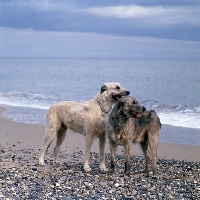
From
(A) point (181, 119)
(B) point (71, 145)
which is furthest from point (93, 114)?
(A) point (181, 119)

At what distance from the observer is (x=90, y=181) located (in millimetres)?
7477

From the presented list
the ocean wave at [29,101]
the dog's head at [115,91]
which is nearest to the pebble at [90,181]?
the dog's head at [115,91]

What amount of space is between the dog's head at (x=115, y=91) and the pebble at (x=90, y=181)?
4.99ft

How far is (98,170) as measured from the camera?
8688 millimetres

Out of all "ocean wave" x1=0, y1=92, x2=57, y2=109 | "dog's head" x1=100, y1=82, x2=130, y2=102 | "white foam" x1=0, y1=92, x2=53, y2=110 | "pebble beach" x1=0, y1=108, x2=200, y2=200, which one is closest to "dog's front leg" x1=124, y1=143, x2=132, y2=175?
"pebble beach" x1=0, y1=108, x2=200, y2=200

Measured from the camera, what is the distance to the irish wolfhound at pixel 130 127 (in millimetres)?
7906

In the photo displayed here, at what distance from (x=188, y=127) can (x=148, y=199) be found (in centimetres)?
793

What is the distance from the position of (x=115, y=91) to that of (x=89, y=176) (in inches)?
69.7

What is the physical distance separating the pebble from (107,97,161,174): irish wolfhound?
55 centimetres

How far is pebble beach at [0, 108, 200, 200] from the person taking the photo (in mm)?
6762

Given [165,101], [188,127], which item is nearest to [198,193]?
[188,127]

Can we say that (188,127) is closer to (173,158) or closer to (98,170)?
(173,158)

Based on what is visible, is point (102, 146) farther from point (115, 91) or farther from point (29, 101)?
point (29, 101)

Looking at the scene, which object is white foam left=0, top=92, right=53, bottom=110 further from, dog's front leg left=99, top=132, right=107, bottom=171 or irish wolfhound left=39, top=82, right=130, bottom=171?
dog's front leg left=99, top=132, right=107, bottom=171
